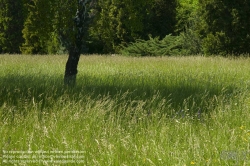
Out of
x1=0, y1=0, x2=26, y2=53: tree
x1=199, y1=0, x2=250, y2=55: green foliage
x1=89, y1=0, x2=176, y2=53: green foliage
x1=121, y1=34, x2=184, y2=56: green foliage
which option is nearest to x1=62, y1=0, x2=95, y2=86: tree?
x1=199, y1=0, x2=250, y2=55: green foliage

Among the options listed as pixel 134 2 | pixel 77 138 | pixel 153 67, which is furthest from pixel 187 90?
pixel 153 67

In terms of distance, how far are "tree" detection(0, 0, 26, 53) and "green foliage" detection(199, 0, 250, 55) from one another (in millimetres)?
14836

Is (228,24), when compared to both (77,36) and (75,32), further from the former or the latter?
(75,32)

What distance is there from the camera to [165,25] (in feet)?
94.9

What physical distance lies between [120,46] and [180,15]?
26.4 feet

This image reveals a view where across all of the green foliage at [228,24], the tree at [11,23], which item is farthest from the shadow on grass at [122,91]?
the tree at [11,23]

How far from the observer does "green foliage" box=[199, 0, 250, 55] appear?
17938 mm

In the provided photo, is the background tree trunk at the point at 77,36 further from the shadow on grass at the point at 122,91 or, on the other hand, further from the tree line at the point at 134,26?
the tree line at the point at 134,26

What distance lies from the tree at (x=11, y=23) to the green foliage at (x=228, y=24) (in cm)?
1484

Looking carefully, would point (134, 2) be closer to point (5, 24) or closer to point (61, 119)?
point (61, 119)

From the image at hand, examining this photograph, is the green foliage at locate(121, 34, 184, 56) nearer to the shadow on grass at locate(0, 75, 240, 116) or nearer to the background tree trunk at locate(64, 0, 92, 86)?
the shadow on grass at locate(0, 75, 240, 116)

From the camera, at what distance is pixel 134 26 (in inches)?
358

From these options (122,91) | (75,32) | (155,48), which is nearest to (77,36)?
(75,32)

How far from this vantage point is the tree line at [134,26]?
24.7 feet
